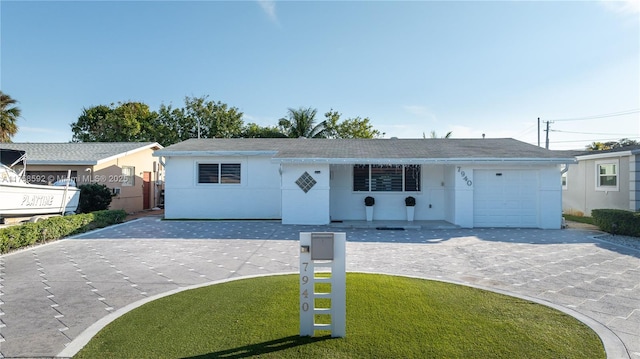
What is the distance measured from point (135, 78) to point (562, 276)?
26408 mm

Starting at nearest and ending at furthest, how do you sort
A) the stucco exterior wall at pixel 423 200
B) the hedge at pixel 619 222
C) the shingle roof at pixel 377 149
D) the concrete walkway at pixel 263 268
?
the concrete walkway at pixel 263 268 < the hedge at pixel 619 222 < the shingle roof at pixel 377 149 < the stucco exterior wall at pixel 423 200

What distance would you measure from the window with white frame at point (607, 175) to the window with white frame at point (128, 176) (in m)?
23.1

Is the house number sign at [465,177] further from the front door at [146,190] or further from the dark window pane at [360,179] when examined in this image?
the front door at [146,190]

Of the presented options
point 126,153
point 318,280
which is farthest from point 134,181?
point 318,280

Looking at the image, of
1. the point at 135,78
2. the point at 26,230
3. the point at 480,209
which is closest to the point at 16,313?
the point at 26,230

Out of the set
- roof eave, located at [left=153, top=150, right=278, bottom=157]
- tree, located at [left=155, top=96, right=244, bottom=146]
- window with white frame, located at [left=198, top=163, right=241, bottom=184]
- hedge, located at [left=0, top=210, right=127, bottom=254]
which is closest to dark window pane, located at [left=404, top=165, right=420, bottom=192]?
roof eave, located at [left=153, top=150, right=278, bottom=157]

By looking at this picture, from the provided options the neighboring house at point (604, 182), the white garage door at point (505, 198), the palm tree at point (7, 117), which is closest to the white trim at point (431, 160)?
the white garage door at point (505, 198)

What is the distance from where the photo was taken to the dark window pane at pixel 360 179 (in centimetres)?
1427

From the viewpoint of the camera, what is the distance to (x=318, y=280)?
372 cm

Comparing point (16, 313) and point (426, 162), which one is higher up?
point (426, 162)

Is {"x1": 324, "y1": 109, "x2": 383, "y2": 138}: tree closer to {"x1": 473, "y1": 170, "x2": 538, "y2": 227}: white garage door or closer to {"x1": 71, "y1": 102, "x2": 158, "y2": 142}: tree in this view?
{"x1": 71, "y1": 102, "x2": 158, "y2": 142}: tree

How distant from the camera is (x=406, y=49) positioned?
13766 millimetres

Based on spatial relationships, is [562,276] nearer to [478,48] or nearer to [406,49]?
[478,48]

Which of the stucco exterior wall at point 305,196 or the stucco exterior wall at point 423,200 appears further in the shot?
the stucco exterior wall at point 423,200
